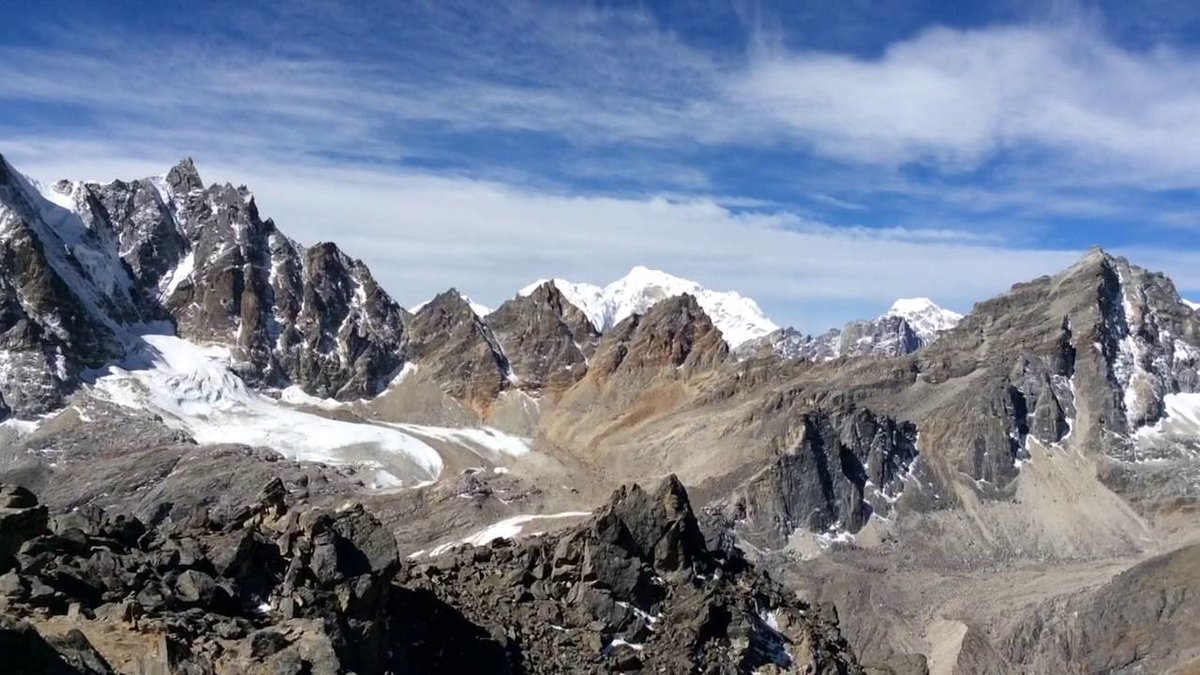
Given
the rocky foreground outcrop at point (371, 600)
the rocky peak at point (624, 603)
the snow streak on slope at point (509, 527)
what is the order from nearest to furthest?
the rocky foreground outcrop at point (371, 600), the rocky peak at point (624, 603), the snow streak on slope at point (509, 527)

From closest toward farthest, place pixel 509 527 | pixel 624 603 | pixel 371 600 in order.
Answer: pixel 371 600
pixel 624 603
pixel 509 527

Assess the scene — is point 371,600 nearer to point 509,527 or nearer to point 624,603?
point 624,603

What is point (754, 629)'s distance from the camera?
174 ft

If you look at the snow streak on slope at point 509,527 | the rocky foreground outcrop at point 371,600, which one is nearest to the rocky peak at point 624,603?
the rocky foreground outcrop at point 371,600

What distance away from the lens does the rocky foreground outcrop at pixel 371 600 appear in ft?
105

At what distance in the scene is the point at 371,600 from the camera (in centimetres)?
4075

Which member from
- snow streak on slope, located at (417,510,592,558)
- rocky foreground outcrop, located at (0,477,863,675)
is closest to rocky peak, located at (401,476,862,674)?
rocky foreground outcrop, located at (0,477,863,675)

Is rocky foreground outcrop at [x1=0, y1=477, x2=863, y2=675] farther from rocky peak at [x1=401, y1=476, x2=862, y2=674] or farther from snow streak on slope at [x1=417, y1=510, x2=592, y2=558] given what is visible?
snow streak on slope at [x1=417, y1=510, x2=592, y2=558]

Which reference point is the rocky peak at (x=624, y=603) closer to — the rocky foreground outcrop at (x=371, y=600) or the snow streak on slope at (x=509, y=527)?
the rocky foreground outcrop at (x=371, y=600)

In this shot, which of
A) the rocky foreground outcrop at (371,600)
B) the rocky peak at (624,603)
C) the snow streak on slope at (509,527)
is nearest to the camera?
the rocky foreground outcrop at (371,600)

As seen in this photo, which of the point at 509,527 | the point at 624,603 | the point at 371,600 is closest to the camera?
the point at 371,600

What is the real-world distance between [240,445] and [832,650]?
156 m

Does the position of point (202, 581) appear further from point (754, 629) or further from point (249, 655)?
point (754, 629)

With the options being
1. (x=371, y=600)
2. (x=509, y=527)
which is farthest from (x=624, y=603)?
(x=509, y=527)
